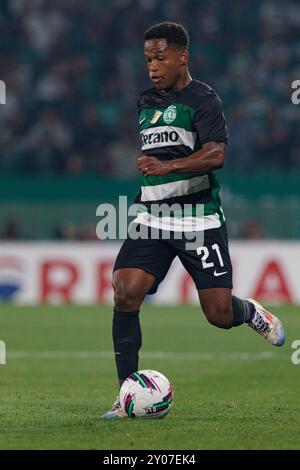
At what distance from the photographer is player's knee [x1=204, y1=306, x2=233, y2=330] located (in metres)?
7.99

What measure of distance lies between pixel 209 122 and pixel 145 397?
1.84 metres

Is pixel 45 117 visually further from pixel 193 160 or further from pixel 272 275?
pixel 193 160

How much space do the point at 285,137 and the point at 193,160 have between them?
13208mm

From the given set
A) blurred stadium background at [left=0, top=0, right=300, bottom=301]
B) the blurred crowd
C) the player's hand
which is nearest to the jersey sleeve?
the player's hand

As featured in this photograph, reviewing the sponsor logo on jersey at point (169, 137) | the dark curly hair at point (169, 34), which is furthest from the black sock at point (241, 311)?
the dark curly hair at point (169, 34)

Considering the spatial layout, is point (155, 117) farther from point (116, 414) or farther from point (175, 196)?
point (116, 414)

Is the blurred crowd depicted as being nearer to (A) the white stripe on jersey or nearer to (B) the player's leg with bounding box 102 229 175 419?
(A) the white stripe on jersey

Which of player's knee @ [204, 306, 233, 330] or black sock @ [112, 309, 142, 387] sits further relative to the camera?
player's knee @ [204, 306, 233, 330]

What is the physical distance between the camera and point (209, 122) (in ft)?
25.4

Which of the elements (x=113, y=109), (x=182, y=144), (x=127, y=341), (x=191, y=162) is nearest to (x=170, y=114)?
(x=182, y=144)

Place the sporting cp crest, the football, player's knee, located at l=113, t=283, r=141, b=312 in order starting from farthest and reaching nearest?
the sporting cp crest < player's knee, located at l=113, t=283, r=141, b=312 < the football
